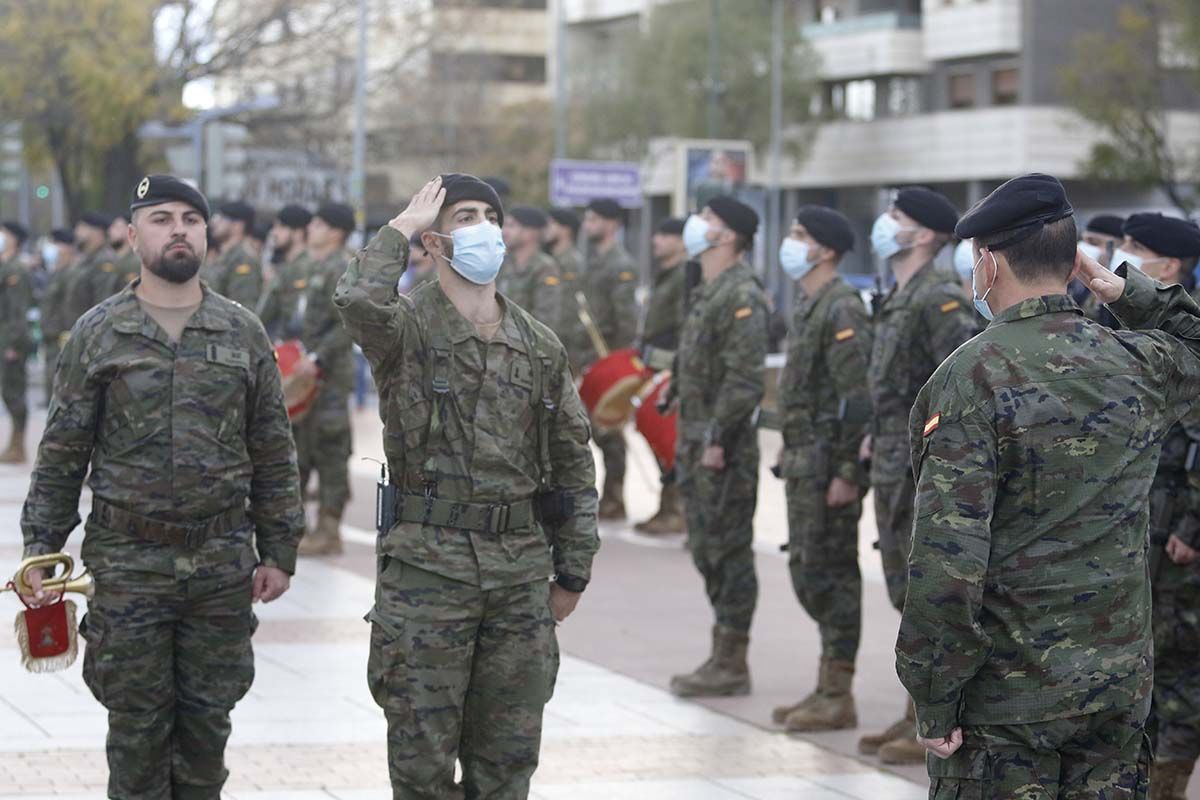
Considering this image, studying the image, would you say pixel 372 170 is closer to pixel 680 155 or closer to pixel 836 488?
pixel 680 155

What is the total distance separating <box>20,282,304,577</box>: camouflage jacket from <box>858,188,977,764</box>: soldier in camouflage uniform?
277cm

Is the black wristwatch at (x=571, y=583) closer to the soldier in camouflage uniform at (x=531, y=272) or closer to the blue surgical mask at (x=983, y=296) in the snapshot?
the blue surgical mask at (x=983, y=296)

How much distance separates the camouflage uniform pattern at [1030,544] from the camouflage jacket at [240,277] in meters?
11.4

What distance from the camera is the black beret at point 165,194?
20.2 ft

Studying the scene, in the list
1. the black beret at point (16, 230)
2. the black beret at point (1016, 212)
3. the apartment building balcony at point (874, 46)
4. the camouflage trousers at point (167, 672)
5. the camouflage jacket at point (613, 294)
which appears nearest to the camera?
the black beret at point (1016, 212)

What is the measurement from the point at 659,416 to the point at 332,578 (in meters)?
2.44

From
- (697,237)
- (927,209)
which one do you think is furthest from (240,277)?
(927,209)

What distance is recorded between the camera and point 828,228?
864cm

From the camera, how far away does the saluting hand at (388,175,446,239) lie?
5457 millimetres

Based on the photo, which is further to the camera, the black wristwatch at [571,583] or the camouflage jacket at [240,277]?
the camouflage jacket at [240,277]

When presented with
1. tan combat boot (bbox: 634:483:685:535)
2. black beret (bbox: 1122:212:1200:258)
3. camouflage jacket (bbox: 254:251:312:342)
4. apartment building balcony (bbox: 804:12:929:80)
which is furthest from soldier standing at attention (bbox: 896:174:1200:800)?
apartment building balcony (bbox: 804:12:929:80)

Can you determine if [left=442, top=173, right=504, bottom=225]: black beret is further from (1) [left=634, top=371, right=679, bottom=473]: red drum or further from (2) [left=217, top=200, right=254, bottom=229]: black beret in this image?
(2) [left=217, top=200, right=254, bottom=229]: black beret

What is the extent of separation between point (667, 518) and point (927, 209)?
6.78 m

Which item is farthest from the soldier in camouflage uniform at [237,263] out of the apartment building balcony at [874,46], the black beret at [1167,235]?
the apartment building balcony at [874,46]
